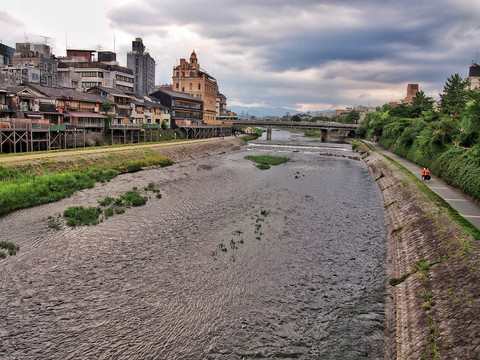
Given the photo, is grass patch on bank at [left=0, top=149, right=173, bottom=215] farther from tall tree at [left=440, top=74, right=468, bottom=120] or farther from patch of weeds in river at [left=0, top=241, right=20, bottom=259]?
tall tree at [left=440, top=74, right=468, bottom=120]

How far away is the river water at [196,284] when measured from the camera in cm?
1180

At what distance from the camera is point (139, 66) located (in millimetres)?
136375

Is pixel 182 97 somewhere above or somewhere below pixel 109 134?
above

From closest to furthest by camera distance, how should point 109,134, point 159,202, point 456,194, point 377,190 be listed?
point 456,194, point 159,202, point 377,190, point 109,134

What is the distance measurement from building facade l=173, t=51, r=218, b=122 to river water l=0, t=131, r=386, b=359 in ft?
314

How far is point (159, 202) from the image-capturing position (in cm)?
2975

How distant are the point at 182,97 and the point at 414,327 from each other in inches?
3629

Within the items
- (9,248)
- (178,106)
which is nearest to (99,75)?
(178,106)

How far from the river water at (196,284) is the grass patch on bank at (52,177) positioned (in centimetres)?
126

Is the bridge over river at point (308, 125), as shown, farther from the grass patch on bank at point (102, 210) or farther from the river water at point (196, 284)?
the grass patch on bank at point (102, 210)

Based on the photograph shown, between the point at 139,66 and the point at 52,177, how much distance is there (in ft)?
392

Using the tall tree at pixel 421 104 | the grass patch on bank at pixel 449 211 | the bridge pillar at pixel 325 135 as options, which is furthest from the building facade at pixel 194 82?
the grass patch on bank at pixel 449 211

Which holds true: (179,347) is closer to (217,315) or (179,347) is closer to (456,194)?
(217,315)

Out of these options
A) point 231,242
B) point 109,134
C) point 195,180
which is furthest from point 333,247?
point 109,134
